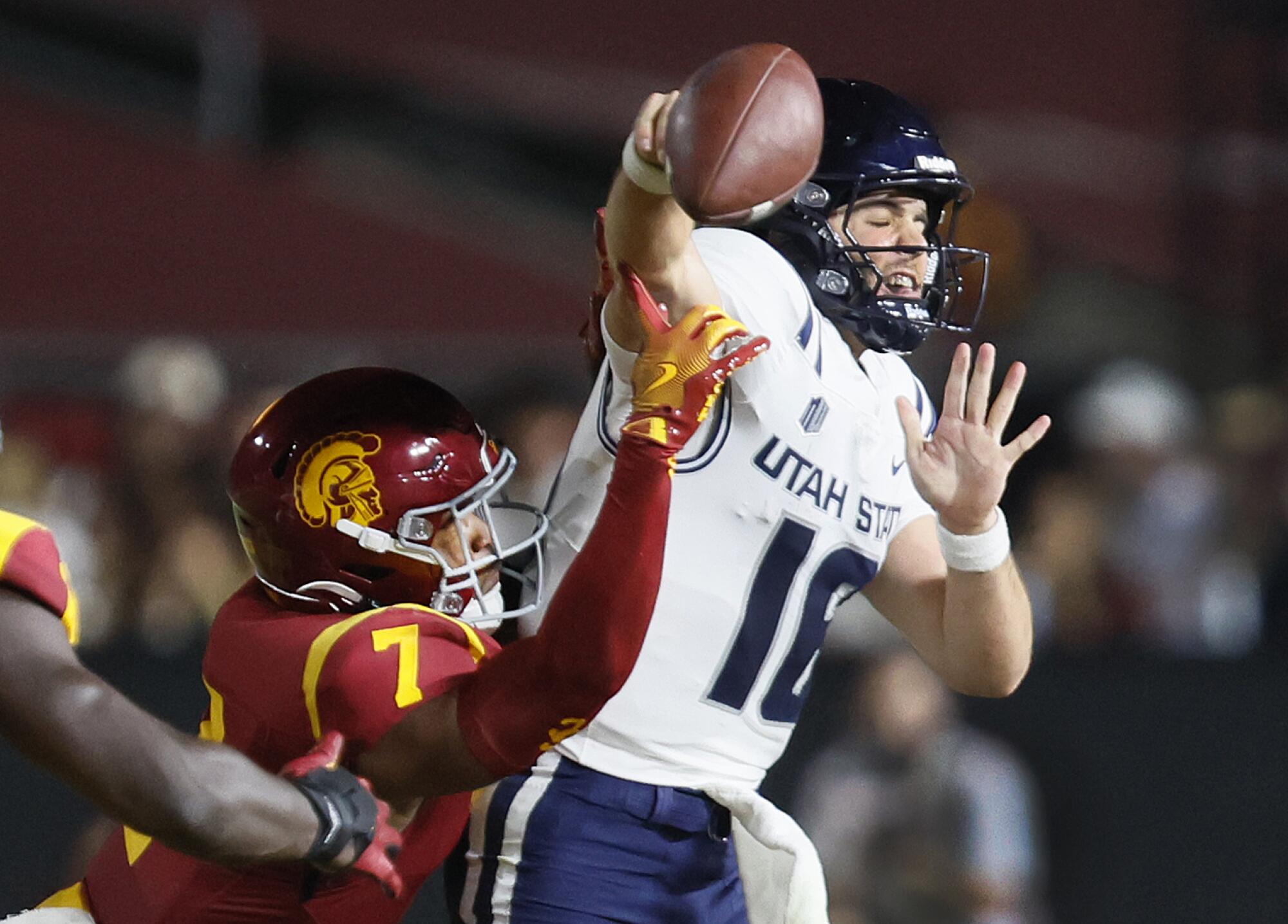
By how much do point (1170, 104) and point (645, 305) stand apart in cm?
813

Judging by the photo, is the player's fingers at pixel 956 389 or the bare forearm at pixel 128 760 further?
the player's fingers at pixel 956 389

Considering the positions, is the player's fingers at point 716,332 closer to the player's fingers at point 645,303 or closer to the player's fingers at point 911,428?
the player's fingers at point 645,303

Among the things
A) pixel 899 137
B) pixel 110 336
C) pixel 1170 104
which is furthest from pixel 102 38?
pixel 899 137

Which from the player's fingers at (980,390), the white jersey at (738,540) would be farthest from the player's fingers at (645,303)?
the player's fingers at (980,390)

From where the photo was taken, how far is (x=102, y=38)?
10.0 metres

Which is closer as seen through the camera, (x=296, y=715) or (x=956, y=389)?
(x=296, y=715)

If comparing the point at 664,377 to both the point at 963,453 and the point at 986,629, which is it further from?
the point at 986,629

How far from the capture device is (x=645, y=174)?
247 cm

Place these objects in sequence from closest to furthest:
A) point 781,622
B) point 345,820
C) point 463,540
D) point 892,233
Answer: point 345,820, point 463,540, point 781,622, point 892,233

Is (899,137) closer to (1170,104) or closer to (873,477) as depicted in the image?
(873,477)

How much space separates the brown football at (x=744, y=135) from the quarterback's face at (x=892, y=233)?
58 cm

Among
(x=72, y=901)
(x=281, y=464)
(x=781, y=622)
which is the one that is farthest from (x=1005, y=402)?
(x=72, y=901)

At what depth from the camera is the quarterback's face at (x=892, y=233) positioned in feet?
10.1

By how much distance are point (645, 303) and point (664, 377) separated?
5.1 inches
